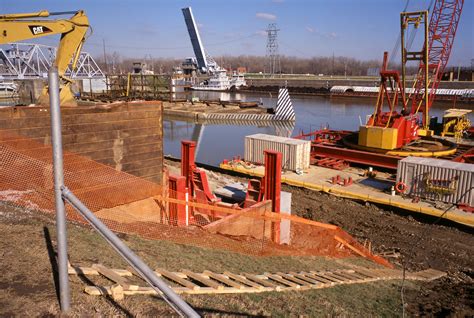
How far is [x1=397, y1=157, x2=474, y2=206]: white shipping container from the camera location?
1568 centimetres

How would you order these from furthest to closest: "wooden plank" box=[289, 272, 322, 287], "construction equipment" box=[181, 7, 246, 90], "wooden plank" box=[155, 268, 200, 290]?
"construction equipment" box=[181, 7, 246, 90] < "wooden plank" box=[289, 272, 322, 287] < "wooden plank" box=[155, 268, 200, 290]

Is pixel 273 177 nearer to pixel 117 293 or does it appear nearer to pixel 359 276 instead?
pixel 359 276

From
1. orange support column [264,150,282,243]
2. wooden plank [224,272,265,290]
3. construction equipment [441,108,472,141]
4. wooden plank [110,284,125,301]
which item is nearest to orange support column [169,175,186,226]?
orange support column [264,150,282,243]

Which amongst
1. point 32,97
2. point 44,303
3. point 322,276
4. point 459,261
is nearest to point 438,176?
point 459,261

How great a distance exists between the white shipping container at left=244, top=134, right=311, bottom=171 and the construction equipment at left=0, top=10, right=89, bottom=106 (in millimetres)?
11092

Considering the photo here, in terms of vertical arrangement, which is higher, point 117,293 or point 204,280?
point 117,293

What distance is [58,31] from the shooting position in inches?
544

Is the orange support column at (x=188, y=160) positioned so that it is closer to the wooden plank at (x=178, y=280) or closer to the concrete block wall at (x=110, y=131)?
the concrete block wall at (x=110, y=131)

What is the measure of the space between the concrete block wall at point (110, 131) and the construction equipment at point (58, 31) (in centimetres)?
317

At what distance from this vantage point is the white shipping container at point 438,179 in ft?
51.4

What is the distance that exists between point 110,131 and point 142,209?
2.11m

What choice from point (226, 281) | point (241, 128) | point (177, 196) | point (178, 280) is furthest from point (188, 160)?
point (241, 128)

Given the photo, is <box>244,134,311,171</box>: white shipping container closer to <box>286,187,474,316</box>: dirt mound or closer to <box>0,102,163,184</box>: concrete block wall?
<box>286,187,474,316</box>: dirt mound

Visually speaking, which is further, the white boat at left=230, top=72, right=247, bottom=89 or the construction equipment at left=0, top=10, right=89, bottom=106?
the white boat at left=230, top=72, right=247, bottom=89
